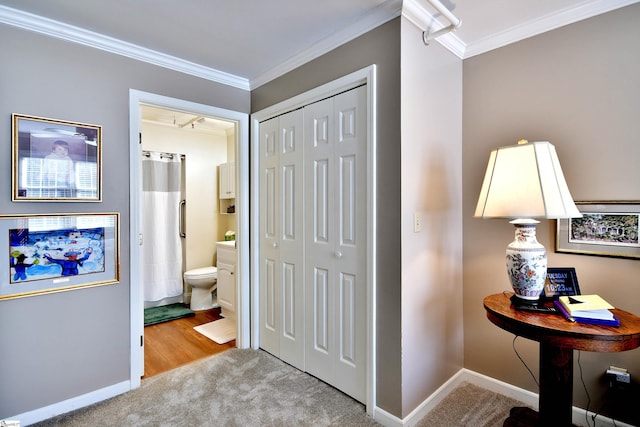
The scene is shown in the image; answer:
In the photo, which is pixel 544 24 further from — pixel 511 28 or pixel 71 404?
pixel 71 404

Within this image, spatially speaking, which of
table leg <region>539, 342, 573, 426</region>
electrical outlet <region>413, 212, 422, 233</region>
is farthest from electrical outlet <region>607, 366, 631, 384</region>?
electrical outlet <region>413, 212, 422, 233</region>

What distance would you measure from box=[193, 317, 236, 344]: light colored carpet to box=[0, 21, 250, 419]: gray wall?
3.26ft

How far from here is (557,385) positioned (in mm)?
1557

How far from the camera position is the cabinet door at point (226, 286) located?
140 inches

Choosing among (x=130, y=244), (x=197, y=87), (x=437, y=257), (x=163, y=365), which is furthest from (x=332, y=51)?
(x=163, y=365)

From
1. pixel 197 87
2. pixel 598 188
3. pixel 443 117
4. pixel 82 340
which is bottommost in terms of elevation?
pixel 82 340

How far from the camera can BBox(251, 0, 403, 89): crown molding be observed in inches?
70.6

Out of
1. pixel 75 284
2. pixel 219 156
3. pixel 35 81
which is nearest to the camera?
pixel 35 81

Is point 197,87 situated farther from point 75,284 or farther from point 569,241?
point 569,241

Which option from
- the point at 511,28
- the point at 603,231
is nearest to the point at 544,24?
the point at 511,28

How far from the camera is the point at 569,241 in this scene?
1873 mm

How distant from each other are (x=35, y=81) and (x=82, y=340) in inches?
64.4

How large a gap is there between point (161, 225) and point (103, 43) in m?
2.48

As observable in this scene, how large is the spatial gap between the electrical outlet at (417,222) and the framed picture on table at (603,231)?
82cm
